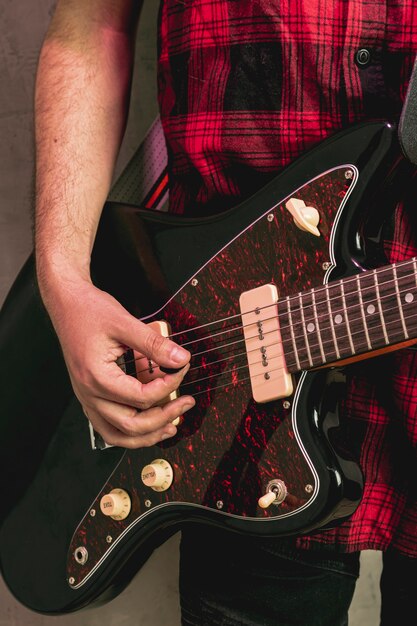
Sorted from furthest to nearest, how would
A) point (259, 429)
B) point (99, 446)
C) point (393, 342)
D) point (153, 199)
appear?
1. point (153, 199)
2. point (99, 446)
3. point (259, 429)
4. point (393, 342)

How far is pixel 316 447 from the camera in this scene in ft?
2.68

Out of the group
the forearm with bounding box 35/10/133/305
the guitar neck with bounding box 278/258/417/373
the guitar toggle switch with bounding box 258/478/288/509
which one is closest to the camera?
the guitar neck with bounding box 278/258/417/373

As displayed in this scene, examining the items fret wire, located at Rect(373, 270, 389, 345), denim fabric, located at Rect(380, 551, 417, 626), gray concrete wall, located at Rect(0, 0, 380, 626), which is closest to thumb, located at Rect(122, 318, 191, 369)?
fret wire, located at Rect(373, 270, 389, 345)

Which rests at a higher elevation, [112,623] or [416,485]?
[416,485]

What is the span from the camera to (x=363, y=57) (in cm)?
88

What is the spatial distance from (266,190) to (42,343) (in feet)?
1.47

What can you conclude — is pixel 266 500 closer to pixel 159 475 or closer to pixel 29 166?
pixel 159 475

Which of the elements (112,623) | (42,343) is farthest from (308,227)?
(112,623)

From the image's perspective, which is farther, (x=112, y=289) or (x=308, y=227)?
(x=112, y=289)

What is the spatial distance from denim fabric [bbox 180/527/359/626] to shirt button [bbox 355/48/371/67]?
650 millimetres

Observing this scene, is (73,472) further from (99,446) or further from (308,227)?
(308,227)

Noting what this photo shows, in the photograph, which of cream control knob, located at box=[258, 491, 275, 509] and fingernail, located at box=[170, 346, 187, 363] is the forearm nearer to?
fingernail, located at box=[170, 346, 187, 363]

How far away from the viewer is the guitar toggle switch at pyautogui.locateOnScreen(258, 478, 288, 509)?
32.6 inches

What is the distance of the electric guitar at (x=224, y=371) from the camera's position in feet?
2.65
